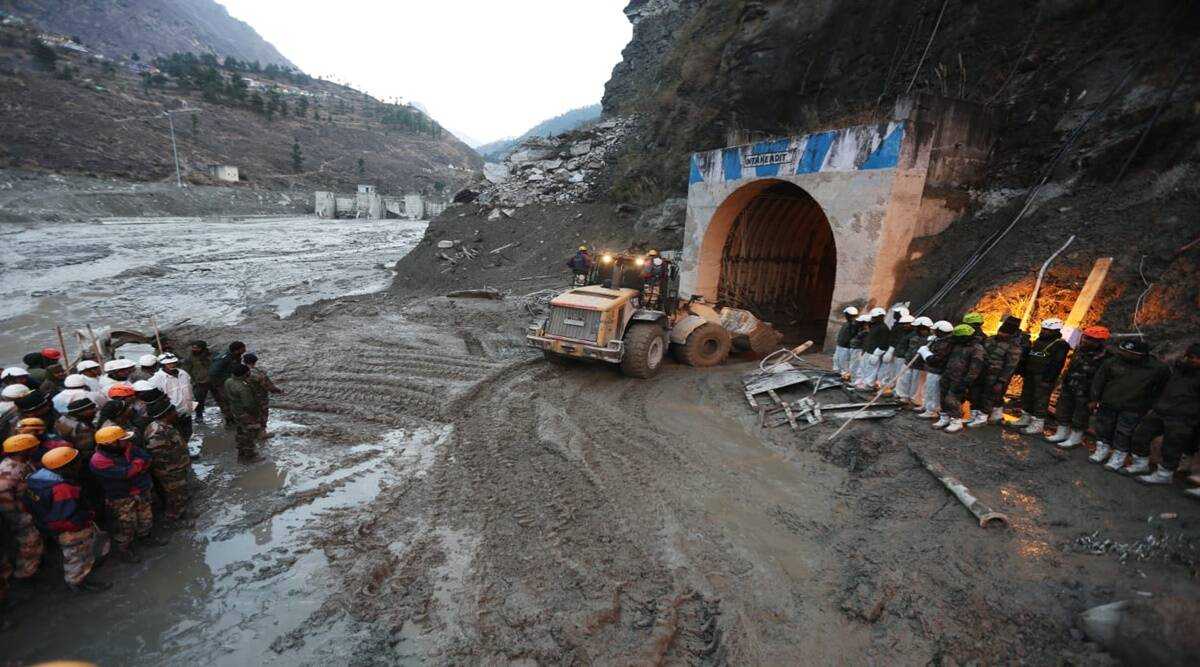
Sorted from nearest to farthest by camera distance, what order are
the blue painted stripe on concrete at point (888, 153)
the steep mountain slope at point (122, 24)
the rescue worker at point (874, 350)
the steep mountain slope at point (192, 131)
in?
the rescue worker at point (874, 350), the blue painted stripe on concrete at point (888, 153), the steep mountain slope at point (192, 131), the steep mountain slope at point (122, 24)

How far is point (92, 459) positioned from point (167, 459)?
732mm

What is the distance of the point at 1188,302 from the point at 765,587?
6.96 m

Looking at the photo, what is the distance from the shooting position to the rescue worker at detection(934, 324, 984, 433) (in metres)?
6.65

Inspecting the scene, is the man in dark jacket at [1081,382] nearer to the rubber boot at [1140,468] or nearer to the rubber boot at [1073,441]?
the rubber boot at [1073,441]

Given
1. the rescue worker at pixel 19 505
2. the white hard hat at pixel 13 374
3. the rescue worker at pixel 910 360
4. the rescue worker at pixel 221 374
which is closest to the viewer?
the rescue worker at pixel 19 505

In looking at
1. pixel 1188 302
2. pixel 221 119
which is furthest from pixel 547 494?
pixel 221 119

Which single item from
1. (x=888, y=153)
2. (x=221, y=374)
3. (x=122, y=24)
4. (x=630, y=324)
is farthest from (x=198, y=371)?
(x=122, y=24)

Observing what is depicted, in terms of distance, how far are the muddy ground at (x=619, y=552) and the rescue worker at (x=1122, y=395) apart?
32 centimetres

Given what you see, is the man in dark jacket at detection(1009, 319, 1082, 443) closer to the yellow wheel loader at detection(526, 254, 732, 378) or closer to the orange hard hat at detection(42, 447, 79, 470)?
the yellow wheel loader at detection(526, 254, 732, 378)

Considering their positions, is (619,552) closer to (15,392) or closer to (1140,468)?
(1140,468)

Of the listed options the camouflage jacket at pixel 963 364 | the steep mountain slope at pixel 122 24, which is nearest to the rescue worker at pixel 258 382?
the camouflage jacket at pixel 963 364

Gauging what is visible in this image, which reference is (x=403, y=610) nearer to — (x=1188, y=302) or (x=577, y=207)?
(x=1188, y=302)

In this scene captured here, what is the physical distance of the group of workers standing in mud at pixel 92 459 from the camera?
166 inches

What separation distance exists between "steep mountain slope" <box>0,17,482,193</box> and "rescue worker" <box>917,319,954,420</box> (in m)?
59.5
